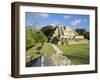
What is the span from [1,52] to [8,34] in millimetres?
238

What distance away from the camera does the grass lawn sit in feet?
6.63

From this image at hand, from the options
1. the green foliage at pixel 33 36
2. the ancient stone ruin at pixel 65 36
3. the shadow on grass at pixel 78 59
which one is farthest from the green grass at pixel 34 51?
the shadow on grass at pixel 78 59

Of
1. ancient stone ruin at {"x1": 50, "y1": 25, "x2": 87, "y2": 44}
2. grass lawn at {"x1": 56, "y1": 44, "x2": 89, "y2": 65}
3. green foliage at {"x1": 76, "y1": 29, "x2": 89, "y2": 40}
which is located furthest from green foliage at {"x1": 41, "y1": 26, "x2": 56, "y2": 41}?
green foliage at {"x1": 76, "y1": 29, "x2": 89, "y2": 40}

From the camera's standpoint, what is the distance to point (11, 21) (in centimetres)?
184

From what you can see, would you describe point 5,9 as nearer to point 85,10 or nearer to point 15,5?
point 15,5

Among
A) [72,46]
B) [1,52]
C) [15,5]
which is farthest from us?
[72,46]

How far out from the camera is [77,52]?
6.83ft

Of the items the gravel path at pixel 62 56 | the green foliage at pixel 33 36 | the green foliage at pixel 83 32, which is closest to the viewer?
the green foliage at pixel 33 36

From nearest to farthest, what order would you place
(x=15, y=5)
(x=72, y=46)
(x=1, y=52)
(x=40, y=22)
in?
(x=1, y=52) → (x=15, y=5) → (x=40, y=22) → (x=72, y=46)

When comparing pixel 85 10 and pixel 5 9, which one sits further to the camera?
pixel 85 10

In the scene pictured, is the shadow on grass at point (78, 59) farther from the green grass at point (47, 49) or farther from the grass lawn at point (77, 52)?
the green grass at point (47, 49)

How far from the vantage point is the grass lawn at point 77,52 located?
2020mm

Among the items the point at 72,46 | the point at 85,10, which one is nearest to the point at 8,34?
the point at 72,46

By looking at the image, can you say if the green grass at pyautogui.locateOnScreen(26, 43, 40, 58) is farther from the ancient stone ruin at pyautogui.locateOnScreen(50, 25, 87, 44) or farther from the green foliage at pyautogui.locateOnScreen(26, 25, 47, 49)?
the ancient stone ruin at pyautogui.locateOnScreen(50, 25, 87, 44)
